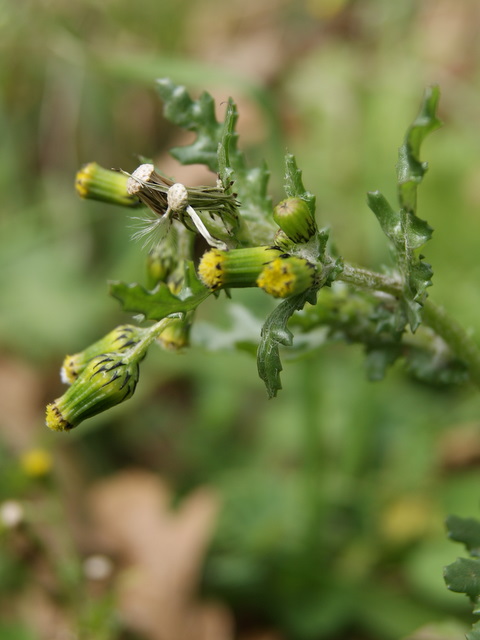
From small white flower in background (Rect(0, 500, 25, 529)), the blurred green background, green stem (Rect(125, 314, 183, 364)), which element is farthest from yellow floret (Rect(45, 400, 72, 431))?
small white flower in background (Rect(0, 500, 25, 529))

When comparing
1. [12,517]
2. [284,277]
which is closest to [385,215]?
[284,277]

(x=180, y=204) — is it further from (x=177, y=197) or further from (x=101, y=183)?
(x=101, y=183)

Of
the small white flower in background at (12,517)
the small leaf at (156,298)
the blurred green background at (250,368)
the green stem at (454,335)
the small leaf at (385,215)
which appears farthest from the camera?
the blurred green background at (250,368)

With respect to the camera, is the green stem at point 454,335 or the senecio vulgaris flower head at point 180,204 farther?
the green stem at point 454,335

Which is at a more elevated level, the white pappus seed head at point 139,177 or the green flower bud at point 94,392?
the white pappus seed head at point 139,177

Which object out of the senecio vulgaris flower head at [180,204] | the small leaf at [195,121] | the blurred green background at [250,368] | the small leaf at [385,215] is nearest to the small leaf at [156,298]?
the senecio vulgaris flower head at [180,204]

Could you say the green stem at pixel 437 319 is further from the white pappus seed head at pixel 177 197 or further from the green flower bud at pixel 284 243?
the white pappus seed head at pixel 177 197

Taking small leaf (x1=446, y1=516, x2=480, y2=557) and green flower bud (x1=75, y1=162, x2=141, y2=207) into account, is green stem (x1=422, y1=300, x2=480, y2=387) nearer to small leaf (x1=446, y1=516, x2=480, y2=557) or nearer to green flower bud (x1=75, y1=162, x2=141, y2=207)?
small leaf (x1=446, y1=516, x2=480, y2=557)

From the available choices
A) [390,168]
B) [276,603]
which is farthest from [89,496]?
[390,168]
